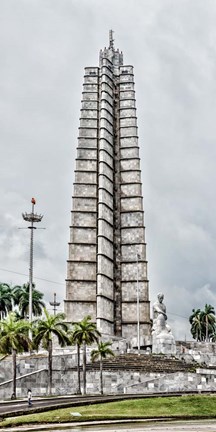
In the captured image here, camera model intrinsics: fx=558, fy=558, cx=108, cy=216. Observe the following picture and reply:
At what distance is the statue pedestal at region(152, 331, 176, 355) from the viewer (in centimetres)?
5341

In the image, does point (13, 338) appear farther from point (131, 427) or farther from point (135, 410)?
point (131, 427)

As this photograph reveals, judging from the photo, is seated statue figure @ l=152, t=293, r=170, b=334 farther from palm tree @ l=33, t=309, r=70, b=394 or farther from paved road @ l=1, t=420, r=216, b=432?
paved road @ l=1, t=420, r=216, b=432

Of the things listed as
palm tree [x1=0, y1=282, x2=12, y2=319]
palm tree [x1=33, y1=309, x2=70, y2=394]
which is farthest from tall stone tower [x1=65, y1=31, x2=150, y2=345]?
palm tree [x1=33, y1=309, x2=70, y2=394]

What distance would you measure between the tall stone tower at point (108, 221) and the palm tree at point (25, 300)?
14642 millimetres

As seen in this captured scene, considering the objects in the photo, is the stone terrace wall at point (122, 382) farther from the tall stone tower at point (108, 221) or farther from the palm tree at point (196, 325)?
the palm tree at point (196, 325)

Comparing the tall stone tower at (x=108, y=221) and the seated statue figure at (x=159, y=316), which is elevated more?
the tall stone tower at (x=108, y=221)

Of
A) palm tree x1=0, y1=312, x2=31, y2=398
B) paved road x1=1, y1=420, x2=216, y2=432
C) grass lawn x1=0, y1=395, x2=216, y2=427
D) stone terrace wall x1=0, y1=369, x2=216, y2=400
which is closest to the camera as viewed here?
paved road x1=1, y1=420, x2=216, y2=432

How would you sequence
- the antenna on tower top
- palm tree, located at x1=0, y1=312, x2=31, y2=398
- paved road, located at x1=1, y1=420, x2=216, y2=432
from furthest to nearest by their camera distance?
the antenna on tower top
palm tree, located at x1=0, y1=312, x2=31, y2=398
paved road, located at x1=1, y1=420, x2=216, y2=432

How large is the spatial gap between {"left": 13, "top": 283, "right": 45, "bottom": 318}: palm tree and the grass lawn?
48657 millimetres

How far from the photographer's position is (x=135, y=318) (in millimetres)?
65250

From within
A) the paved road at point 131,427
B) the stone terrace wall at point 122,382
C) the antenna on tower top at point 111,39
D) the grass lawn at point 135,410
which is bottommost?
the paved road at point 131,427

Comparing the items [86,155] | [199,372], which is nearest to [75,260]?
[86,155]

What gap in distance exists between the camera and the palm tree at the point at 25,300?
76312 millimetres

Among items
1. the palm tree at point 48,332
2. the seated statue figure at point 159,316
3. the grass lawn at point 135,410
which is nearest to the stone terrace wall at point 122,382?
the palm tree at point 48,332
